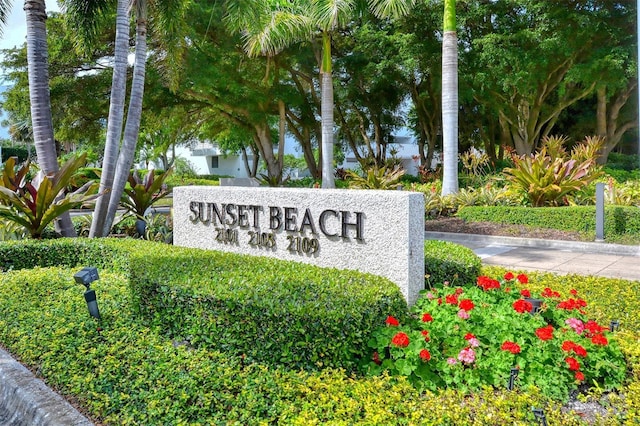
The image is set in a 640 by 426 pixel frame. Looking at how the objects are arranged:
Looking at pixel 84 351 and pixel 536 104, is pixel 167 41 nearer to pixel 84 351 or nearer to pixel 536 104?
pixel 84 351

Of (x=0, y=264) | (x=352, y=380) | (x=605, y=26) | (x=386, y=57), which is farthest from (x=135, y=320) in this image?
(x=605, y=26)

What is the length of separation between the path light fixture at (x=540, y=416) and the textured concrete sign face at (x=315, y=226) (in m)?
1.90

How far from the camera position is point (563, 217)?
11492 mm

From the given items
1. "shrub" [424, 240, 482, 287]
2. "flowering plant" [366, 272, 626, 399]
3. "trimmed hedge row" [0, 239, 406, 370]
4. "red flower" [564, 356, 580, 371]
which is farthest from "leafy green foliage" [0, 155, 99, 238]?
"red flower" [564, 356, 580, 371]

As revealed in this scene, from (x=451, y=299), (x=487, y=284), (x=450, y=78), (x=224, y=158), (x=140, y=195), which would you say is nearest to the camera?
(x=451, y=299)

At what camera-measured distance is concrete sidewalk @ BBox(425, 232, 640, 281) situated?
8359 millimetres

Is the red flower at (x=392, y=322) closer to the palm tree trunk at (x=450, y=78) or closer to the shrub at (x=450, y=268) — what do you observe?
the shrub at (x=450, y=268)

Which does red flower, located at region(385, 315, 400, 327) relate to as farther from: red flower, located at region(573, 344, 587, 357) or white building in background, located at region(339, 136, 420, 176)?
white building in background, located at region(339, 136, 420, 176)

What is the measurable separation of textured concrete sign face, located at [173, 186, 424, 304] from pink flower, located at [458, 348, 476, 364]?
118 centimetres

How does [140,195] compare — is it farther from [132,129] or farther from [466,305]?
[466,305]

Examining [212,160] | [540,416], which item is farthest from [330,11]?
[212,160]

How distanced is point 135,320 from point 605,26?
63.2 ft

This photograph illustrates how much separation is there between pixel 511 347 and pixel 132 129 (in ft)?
28.7

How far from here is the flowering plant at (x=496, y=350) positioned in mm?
3725
